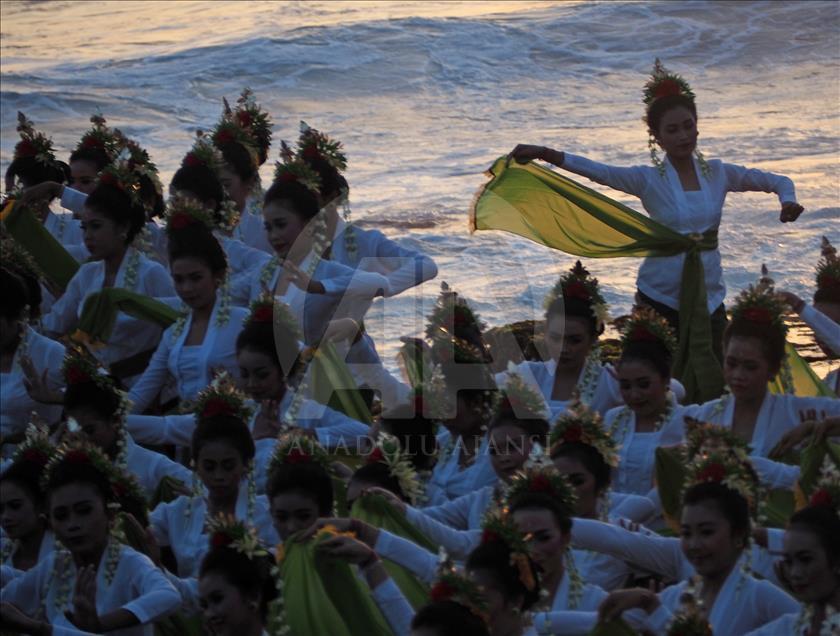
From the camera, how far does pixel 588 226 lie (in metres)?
7.59

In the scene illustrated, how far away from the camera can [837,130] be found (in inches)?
561

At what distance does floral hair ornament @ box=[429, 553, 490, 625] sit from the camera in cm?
434

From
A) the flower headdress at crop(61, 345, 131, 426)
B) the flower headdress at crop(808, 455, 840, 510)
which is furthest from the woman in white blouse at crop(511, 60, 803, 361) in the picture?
the flower headdress at crop(808, 455, 840, 510)

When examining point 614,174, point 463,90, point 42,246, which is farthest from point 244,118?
point 463,90

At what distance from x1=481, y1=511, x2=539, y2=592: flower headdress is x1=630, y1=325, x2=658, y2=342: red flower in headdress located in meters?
1.60

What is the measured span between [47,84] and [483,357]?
1281cm

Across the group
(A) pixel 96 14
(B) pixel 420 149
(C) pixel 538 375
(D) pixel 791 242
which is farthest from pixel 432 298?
(A) pixel 96 14

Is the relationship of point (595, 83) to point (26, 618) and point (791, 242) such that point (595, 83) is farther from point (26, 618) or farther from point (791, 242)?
point (26, 618)

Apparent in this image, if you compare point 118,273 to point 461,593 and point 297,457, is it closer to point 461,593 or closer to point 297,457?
point 297,457

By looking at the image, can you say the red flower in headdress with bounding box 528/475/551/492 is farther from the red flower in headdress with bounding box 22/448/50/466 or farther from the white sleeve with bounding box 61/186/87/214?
the white sleeve with bounding box 61/186/87/214

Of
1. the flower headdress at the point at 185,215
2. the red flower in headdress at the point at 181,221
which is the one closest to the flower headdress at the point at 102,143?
the flower headdress at the point at 185,215

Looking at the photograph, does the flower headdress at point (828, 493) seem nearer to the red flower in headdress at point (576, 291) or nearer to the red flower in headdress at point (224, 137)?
the red flower in headdress at point (576, 291)

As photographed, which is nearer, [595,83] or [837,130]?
[837,130]

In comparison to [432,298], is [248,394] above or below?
above
